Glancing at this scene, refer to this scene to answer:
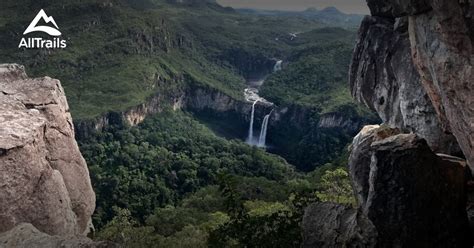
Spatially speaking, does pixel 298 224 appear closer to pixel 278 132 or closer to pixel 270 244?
pixel 270 244

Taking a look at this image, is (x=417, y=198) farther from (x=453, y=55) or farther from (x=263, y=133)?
(x=263, y=133)

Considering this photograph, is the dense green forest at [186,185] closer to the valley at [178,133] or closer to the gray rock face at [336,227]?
the valley at [178,133]

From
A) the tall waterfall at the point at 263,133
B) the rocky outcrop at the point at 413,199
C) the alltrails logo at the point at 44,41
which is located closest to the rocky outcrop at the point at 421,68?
the rocky outcrop at the point at 413,199

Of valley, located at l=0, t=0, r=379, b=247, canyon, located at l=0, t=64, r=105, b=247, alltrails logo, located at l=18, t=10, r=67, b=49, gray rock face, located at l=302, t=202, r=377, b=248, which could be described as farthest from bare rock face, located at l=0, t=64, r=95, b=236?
alltrails logo, located at l=18, t=10, r=67, b=49

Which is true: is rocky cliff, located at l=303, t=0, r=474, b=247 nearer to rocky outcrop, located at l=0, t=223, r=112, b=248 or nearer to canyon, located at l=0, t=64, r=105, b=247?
rocky outcrop, located at l=0, t=223, r=112, b=248

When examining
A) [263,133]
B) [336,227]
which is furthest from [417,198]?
[263,133]
